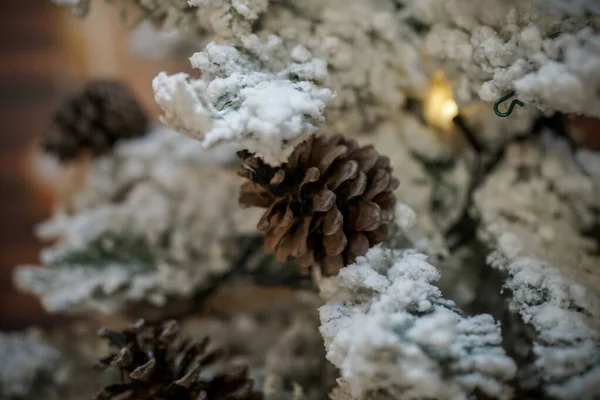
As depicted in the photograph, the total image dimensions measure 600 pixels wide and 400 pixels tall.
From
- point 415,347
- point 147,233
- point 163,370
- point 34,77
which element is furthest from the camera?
point 34,77

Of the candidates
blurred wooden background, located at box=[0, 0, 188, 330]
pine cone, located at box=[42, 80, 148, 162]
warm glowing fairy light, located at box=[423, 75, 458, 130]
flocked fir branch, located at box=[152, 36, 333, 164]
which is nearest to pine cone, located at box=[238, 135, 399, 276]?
flocked fir branch, located at box=[152, 36, 333, 164]

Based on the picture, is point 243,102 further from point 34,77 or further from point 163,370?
point 34,77

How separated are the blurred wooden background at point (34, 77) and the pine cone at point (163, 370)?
649 millimetres

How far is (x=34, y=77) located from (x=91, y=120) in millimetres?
521

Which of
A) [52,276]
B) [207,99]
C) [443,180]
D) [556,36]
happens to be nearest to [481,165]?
[443,180]

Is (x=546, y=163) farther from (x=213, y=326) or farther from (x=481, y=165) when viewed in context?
(x=213, y=326)

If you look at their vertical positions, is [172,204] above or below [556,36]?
above

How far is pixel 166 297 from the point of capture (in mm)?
658

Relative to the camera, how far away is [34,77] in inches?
44.1

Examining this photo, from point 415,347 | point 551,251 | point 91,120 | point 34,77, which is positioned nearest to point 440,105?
point 551,251

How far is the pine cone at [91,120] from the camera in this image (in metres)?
0.70

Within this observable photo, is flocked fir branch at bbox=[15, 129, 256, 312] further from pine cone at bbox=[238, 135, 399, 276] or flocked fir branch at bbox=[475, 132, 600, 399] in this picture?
flocked fir branch at bbox=[475, 132, 600, 399]

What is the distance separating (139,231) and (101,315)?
7.4 inches

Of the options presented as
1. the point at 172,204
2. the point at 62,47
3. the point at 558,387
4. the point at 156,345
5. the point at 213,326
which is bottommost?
the point at 558,387
